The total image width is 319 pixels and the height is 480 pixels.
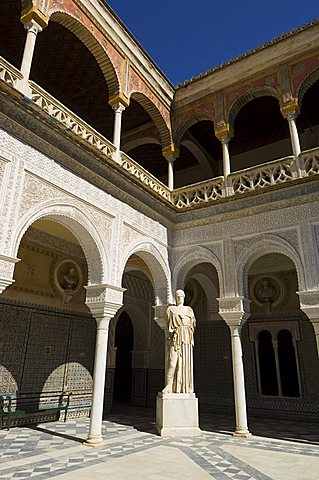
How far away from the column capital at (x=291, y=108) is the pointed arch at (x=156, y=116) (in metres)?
2.38

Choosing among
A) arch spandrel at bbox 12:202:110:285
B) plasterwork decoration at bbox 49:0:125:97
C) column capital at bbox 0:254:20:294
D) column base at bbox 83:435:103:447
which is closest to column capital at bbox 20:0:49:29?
plasterwork decoration at bbox 49:0:125:97

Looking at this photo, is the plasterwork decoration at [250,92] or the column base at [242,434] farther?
the plasterwork decoration at [250,92]

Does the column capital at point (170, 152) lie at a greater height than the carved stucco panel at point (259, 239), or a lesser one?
greater

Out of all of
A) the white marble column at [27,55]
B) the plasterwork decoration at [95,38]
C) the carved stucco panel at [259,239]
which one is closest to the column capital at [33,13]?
the white marble column at [27,55]

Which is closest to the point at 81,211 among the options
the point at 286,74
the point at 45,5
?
the point at 45,5

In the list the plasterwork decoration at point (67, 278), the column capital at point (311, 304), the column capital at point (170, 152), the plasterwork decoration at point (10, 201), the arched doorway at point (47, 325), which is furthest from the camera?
the column capital at point (170, 152)

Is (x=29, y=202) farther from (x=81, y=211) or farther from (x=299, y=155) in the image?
(x=299, y=155)

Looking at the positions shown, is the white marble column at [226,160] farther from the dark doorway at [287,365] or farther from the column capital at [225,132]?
the dark doorway at [287,365]

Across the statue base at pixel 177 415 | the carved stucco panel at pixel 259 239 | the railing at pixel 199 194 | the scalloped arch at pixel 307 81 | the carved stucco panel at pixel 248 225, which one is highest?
the scalloped arch at pixel 307 81

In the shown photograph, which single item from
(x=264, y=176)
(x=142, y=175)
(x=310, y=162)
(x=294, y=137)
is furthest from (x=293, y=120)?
(x=142, y=175)

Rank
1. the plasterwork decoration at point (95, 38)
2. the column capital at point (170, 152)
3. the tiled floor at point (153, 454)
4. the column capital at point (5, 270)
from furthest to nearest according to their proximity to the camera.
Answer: the column capital at point (170, 152) → the plasterwork decoration at point (95, 38) → the column capital at point (5, 270) → the tiled floor at point (153, 454)

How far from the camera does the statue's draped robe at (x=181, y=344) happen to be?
5609mm

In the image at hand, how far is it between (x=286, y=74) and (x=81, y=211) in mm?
4661

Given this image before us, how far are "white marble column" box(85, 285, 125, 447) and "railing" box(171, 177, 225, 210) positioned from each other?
254 centimetres
